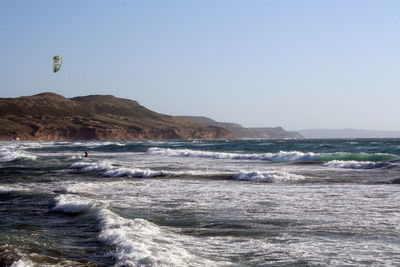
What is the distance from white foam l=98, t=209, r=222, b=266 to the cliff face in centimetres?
11800

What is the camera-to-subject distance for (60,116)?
151m

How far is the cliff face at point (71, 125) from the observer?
125m

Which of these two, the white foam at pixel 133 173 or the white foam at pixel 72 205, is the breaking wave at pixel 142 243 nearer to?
the white foam at pixel 72 205

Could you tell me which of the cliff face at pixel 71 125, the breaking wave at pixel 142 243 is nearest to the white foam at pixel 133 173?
the breaking wave at pixel 142 243

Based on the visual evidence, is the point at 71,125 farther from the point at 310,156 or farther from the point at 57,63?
the point at 310,156

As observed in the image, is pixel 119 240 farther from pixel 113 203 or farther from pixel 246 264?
pixel 113 203

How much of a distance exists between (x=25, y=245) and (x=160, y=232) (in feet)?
7.96

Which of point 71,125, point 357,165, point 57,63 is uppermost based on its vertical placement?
point 57,63

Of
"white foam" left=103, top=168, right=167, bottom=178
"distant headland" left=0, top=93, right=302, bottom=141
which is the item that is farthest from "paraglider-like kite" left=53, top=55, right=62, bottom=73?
"distant headland" left=0, top=93, right=302, bottom=141

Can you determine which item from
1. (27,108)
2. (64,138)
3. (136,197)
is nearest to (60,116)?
(27,108)

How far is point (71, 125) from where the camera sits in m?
136

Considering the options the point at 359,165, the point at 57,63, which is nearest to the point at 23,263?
the point at 359,165

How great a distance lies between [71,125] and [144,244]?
442ft

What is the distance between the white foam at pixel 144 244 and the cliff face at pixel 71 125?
387 ft
